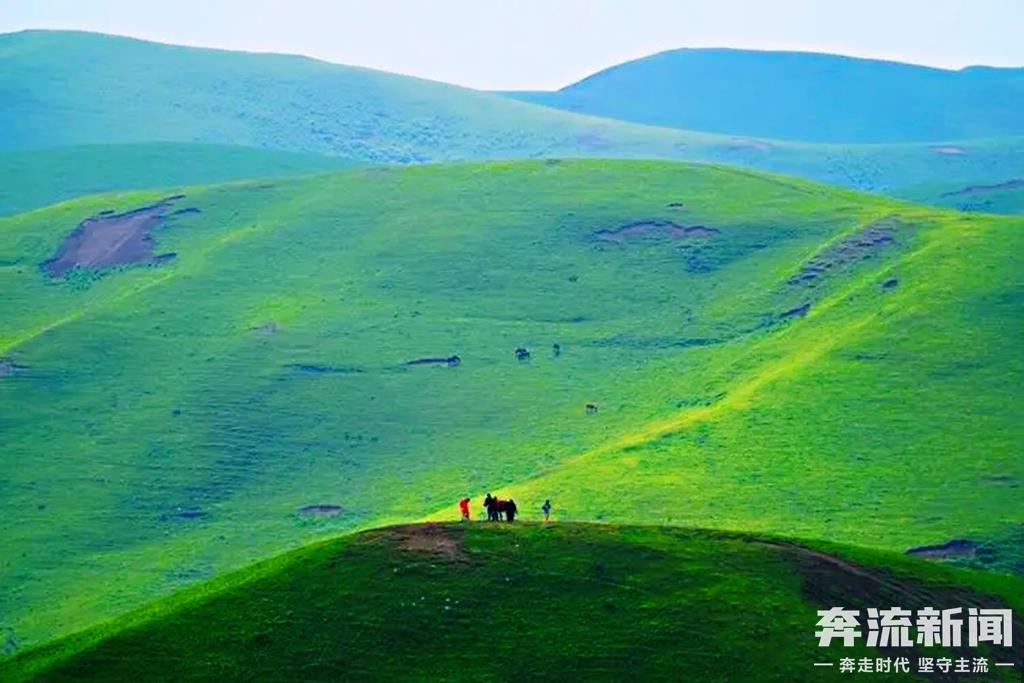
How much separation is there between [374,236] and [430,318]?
76.8ft

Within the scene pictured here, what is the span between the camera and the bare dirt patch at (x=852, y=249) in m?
146

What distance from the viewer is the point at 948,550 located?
296 ft

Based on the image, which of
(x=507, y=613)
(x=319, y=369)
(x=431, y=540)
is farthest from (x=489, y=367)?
(x=507, y=613)

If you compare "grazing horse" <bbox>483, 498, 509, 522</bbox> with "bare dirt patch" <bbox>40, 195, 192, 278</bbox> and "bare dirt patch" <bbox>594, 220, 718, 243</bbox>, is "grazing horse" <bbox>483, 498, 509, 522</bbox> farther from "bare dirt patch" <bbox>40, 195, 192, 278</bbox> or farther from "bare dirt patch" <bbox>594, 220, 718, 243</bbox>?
"bare dirt patch" <bbox>40, 195, 192, 278</bbox>

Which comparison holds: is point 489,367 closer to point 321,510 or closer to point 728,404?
point 728,404

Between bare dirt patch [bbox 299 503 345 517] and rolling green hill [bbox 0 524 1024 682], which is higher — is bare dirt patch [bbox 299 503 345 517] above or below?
below

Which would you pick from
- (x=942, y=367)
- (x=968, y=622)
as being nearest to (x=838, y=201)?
(x=942, y=367)

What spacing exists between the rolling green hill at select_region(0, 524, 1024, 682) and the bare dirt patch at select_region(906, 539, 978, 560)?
24.9 meters

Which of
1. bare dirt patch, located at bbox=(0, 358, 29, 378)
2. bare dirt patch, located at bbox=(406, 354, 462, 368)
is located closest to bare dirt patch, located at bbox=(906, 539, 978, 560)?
bare dirt patch, located at bbox=(406, 354, 462, 368)

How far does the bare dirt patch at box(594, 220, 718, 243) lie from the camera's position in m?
160

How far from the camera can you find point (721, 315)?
466 ft

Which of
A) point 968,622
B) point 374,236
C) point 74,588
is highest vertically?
point 374,236

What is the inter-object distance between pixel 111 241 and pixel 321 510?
67740mm

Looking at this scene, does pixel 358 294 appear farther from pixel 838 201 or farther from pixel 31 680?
pixel 31 680
